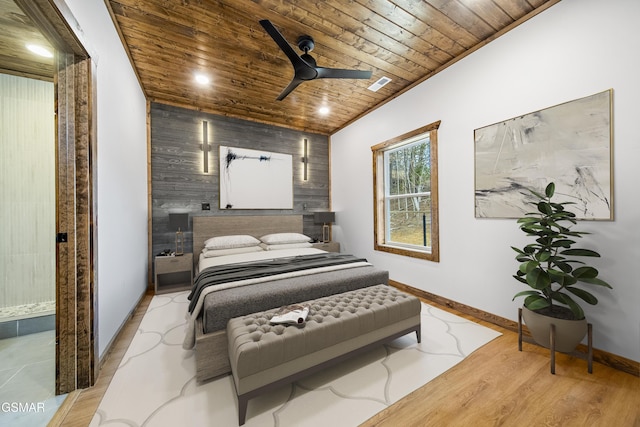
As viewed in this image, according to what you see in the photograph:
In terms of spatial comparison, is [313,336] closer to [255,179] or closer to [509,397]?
[509,397]

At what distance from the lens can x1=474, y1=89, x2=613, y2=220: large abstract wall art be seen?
175 cm

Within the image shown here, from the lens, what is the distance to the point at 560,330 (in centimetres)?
167

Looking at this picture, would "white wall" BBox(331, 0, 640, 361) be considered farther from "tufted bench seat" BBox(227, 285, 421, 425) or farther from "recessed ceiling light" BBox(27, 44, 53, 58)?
"recessed ceiling light" BBox(27, 44, 53, 58)

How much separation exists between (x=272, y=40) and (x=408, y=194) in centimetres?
263

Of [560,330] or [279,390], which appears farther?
[560,330]

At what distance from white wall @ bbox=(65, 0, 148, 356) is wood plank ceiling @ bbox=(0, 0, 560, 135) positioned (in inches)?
13.1

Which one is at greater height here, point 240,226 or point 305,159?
point 305,159

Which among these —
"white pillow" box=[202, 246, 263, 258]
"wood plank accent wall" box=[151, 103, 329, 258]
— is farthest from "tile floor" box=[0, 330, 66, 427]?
"wood plank accent wall" box=[151, 103, 329, 258]

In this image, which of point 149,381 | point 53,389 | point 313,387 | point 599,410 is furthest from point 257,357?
point 599,410

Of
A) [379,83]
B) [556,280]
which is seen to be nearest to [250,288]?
[556,280]

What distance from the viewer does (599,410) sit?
1.35 metres

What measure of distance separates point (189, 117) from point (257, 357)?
12.8 ft

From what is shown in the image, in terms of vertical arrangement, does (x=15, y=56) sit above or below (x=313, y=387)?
above

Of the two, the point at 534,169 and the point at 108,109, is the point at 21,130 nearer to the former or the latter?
the point at 108,109
